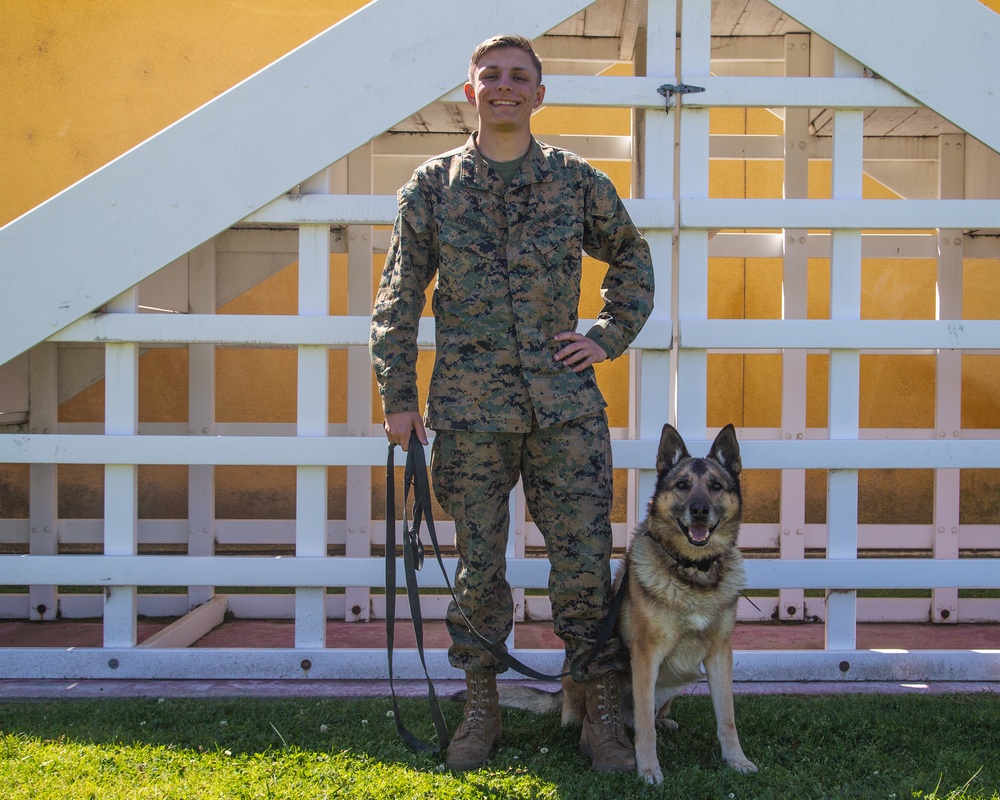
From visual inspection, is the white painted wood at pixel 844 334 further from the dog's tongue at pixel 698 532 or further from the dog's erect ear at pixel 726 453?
the dog's tongue at pixel 698 532

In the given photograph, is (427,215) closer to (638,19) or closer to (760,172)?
(638,19)

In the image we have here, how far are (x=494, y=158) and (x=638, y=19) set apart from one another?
5.05ft

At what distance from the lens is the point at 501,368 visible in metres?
2.79

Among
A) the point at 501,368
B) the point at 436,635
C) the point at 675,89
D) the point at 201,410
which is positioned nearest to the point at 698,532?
the point at 501,368

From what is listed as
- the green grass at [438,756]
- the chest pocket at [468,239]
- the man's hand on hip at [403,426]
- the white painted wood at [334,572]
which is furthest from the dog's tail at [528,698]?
the chest pocket at [468,239]

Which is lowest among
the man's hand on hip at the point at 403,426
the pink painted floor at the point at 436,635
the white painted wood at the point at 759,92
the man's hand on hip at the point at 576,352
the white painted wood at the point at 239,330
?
the pink painted floor at the point at 436,635

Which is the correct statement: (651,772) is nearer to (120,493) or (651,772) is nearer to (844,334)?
(844,334)

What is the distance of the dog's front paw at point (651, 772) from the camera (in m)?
Answer: 2.65

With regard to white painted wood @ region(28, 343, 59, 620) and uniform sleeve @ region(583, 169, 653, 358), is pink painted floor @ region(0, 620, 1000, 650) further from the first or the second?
uniform sleeve @ region(583, 169, 653, 358)

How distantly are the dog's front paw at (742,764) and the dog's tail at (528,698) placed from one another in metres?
0.65

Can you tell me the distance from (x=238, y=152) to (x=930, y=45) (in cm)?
265

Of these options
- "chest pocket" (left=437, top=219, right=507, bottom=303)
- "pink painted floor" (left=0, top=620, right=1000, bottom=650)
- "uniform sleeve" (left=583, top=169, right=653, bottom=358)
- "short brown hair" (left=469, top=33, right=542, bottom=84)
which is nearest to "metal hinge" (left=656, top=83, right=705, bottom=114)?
"uniform sleeve" (left=583, top=169, right=653, bottom=358)

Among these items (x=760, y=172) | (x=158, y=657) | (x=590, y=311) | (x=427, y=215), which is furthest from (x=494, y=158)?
(x=760, y=172)

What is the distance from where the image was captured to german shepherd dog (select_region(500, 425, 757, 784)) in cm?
278
